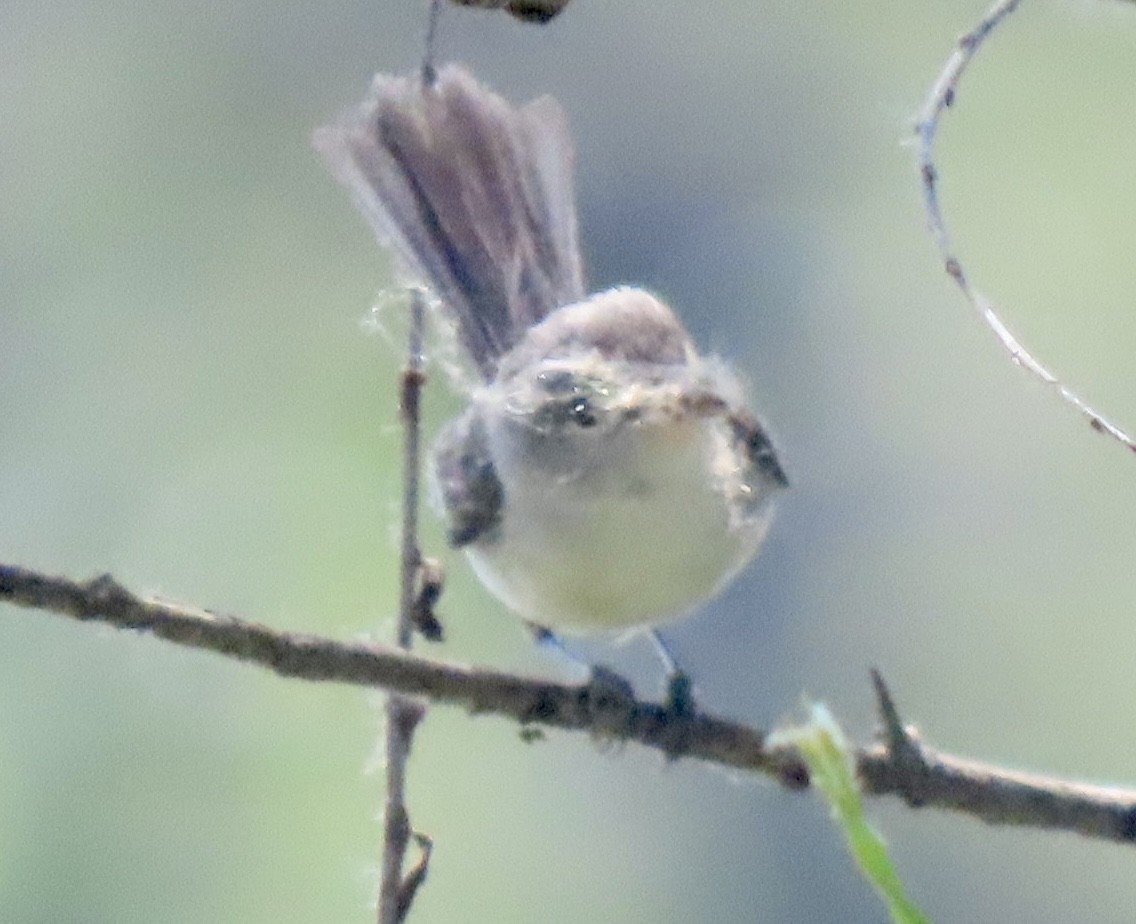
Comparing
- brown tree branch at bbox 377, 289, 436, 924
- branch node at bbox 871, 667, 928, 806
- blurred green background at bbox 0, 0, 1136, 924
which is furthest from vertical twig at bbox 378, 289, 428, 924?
blurred green background at bbox 0, 0, 1136, 924

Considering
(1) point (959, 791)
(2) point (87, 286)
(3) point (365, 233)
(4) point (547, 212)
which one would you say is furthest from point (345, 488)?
(1) point (959, 791)

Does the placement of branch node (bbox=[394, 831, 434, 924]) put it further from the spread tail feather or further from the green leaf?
the spread tail feather

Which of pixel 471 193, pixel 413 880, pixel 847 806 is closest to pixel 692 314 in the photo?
pixel 471 193

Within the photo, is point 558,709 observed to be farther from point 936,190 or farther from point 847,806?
point 847,806

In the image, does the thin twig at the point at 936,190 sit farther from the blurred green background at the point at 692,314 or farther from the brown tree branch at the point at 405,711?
the blurred green background at the point at 692,314

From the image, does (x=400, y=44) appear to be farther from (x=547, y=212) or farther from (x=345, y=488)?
(x=547, y=212)

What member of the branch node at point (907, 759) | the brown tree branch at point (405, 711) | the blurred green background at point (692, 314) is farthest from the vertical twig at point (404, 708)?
the blurred green background at point (692, 314)
